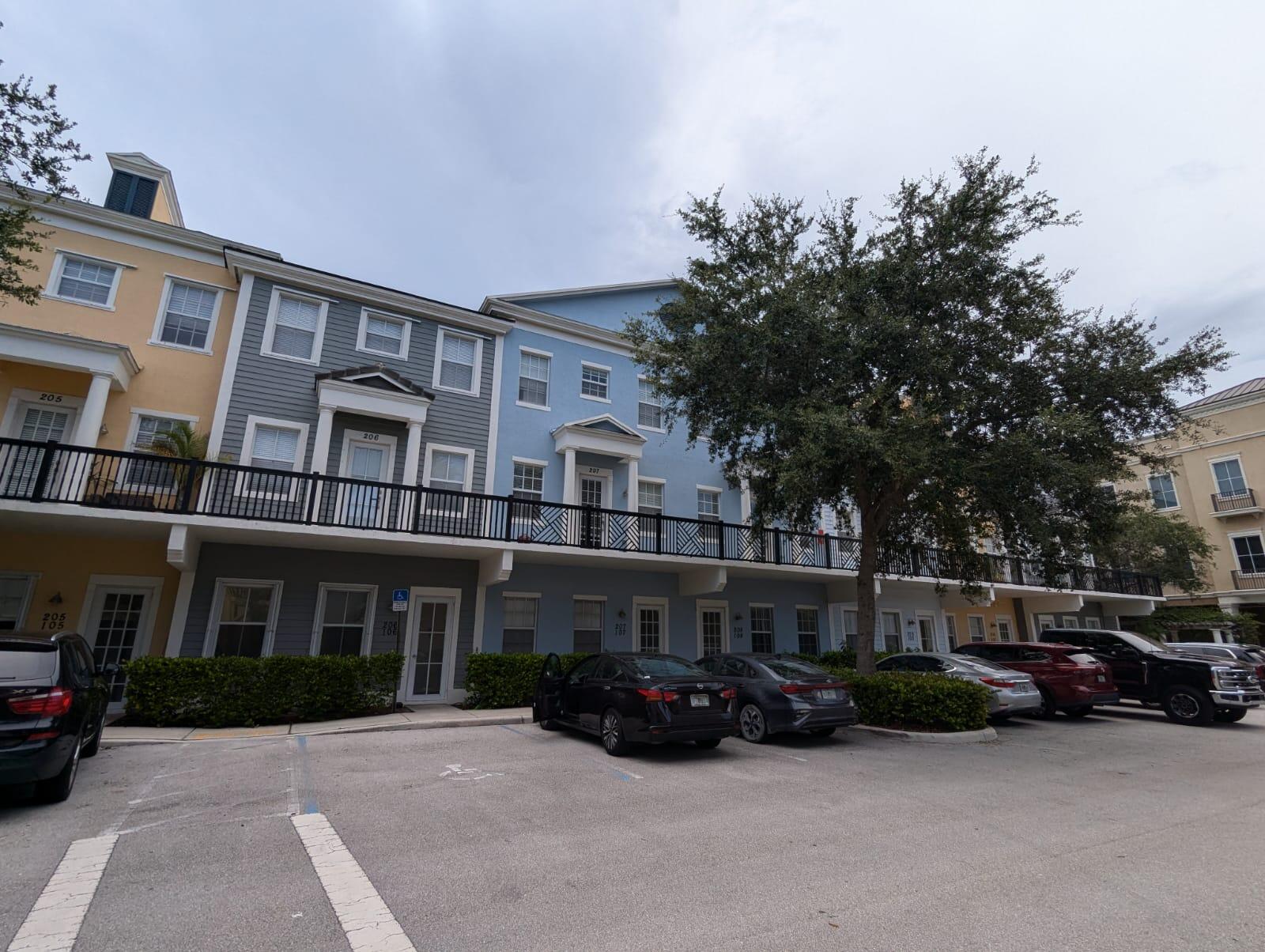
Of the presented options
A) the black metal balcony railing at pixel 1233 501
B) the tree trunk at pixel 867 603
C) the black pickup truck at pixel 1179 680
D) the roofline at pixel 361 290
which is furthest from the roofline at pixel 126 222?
the black metal balcony railing at pixel 1233 501

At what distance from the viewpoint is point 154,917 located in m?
3.76

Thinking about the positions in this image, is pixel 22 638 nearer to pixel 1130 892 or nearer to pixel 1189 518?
pixel 1130 892

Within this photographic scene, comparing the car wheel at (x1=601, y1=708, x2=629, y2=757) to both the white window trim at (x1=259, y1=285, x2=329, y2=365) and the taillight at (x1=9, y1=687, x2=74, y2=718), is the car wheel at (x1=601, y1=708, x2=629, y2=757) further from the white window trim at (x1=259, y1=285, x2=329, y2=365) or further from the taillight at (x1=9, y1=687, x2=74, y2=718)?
the white window trim at (x1=259, y1=285, x2=329, y2=365)

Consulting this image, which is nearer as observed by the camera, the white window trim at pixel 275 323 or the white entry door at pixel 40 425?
the white entry door at pixel 40 425

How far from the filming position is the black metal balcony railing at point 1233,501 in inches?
1160

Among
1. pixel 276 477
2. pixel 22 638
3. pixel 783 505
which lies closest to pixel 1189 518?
pixel 783 505

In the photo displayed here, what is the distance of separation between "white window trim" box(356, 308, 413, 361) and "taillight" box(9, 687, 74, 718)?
11.0 metres

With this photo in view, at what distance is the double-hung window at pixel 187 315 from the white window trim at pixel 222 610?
5.39m

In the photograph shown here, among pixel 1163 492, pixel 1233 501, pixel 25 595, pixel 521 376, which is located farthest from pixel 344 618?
pixel 1163 492

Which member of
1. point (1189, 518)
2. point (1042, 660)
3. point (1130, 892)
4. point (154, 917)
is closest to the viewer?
point (154, 917)

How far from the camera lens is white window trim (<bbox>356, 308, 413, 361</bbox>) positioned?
50.9 ft

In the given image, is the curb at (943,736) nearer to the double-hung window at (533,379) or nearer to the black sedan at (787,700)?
the black sedan at (787,700)

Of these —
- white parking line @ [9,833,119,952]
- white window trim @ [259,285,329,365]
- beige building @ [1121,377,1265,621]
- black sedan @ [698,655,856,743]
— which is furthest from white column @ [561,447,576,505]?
beige building @ [1121,377,1265,621]

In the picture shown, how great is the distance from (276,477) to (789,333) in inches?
421
